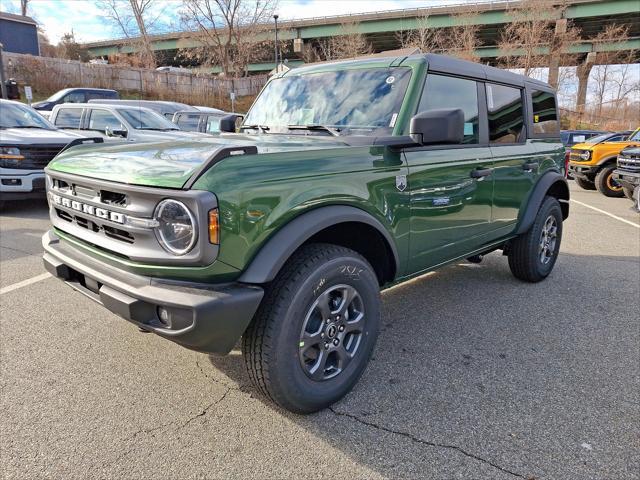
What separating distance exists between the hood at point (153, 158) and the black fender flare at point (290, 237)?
1.25 ft

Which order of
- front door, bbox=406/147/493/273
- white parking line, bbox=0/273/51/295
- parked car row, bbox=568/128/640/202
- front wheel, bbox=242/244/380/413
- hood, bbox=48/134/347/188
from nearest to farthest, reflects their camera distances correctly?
hood, bbox=48/134/347/188, front wheel, bbox=242/244/380/413, front door, bbox=406/147/493/273, white parking line, bbox=0/273/51/295, parked car row, bbox=568/128/640/202

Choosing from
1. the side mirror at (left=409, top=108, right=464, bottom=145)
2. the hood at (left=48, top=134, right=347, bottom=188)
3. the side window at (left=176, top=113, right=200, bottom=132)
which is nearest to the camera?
the hood at (left=48, top=134, right=347, bottom=188)

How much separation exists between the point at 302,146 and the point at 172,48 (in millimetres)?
55459

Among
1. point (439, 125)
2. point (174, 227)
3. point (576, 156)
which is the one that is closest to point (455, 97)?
point (439, 125)

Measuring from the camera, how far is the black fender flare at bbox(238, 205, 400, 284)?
2131 millimetres

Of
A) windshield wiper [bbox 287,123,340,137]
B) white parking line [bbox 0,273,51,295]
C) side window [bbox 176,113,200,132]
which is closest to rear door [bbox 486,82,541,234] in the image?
windshield wiper [bbox 287,123,340,137]

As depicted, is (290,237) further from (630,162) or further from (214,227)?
(630,162)

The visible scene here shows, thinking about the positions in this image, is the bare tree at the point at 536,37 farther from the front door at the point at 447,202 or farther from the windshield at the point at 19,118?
the front door at the point at 447,202

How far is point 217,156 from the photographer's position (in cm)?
207

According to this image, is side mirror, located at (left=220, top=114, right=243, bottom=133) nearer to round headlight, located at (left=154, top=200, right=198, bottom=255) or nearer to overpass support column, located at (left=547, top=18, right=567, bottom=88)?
round headlight, located at (left=154, top=200, right=198, bottom=255)

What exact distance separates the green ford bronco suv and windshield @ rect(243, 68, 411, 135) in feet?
0.03

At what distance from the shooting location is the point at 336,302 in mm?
2590

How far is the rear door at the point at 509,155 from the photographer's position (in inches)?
149

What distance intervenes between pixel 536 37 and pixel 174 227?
33.4 metres
